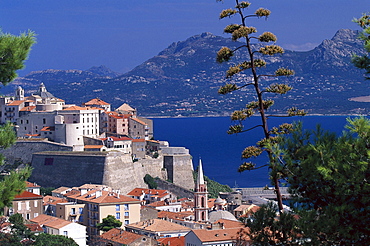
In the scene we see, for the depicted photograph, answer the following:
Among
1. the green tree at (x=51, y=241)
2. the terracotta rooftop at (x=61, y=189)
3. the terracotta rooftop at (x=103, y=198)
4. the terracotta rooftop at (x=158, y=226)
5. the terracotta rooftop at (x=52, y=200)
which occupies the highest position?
the terracotta rooftop at (x=61, y=189)

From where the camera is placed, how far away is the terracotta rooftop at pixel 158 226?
134ft

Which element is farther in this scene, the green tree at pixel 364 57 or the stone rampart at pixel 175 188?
the stone rampart at pixel 175 188

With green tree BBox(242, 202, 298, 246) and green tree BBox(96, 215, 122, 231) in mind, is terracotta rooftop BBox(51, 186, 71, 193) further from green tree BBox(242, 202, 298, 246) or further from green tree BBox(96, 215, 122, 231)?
green tree BBox(242, 202, 298, 246)

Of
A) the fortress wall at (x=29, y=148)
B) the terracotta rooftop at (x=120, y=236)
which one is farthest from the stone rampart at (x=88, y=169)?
the terracotta rooftop at (x=120, y=236)

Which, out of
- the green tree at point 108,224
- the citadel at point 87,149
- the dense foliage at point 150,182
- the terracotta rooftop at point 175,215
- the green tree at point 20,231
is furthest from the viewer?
the dense foliage at point 150,182

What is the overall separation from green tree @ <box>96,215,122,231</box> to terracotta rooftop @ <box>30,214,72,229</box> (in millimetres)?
2157

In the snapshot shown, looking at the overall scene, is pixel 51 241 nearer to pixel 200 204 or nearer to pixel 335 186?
pixel 200 204

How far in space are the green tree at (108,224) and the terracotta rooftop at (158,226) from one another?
2.67 ft

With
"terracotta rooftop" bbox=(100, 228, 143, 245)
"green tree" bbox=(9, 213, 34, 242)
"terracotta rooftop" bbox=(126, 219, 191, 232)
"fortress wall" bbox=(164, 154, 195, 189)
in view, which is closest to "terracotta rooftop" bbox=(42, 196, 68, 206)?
"terracotta rooftop" bbox=(126, 219, 191, 232)

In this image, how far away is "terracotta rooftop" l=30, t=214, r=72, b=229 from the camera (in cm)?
4034

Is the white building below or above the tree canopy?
below

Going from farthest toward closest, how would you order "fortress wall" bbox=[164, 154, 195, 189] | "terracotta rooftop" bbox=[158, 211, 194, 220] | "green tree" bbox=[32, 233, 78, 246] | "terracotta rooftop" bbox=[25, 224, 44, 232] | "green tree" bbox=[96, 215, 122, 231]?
"fortress wall" bbox=[164, 154, 195, 189], "terracotta rooftop" bbox=[158, 211, 194, 220], "green tree" bbox=[96, 215, 122, 231], "terracotta rooftop" bbox=[25, 224, 44, 232], "green tree" bbox=[32, 233, 78, 246]

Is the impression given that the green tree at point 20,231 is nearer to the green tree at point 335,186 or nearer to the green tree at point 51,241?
the green tree at point 51,241

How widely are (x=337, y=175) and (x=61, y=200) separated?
37.0 meters
